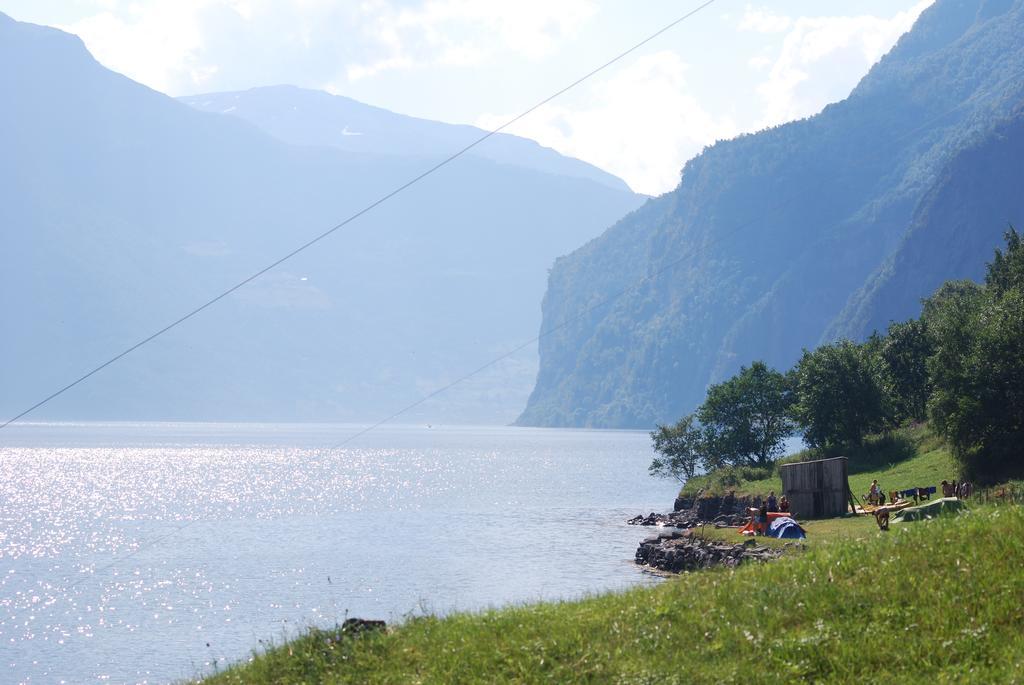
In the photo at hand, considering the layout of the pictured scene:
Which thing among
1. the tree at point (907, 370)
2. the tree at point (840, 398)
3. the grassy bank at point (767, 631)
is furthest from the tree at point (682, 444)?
the grassy bank at point (767, 631)

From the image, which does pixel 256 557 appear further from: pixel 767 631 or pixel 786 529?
pixel 767 631

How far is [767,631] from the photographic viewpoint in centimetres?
1569

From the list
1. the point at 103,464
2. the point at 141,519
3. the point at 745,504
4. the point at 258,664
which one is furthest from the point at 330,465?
the point at 258,664

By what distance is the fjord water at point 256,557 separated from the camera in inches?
1693

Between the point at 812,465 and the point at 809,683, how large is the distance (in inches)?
1677

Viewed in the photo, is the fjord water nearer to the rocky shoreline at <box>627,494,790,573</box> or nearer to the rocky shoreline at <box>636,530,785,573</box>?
the rocky shoreline at <box>636,530,785,573</box>

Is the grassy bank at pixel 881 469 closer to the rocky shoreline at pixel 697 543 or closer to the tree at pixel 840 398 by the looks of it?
the tree at pixel 840 398

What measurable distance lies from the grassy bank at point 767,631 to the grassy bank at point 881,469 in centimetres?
3972

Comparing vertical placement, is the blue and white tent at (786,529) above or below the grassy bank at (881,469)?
below

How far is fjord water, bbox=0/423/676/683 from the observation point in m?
43.0

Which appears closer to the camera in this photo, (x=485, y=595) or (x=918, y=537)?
(x=918, y=537)

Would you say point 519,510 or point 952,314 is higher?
point 952,314

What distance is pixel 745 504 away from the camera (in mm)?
77750

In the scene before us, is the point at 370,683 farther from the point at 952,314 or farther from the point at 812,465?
the point at 952,314
